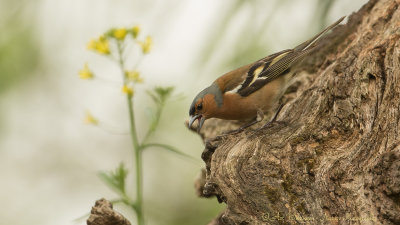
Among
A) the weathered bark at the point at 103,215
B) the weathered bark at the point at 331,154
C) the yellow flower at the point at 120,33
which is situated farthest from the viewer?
the yellow flower at the point at 120,33

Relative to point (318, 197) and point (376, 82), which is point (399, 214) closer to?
point (318, 197)

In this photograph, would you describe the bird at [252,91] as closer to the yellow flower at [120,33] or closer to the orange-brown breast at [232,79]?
the orange-brown breast at [232,79]

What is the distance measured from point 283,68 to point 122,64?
155 cm

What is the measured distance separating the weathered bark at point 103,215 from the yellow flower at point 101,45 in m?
1.24

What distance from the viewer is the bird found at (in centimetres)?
443

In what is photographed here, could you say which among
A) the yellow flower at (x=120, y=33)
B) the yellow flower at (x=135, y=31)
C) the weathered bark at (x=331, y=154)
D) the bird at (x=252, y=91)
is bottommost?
the weathered bark at (x=331, y=154)

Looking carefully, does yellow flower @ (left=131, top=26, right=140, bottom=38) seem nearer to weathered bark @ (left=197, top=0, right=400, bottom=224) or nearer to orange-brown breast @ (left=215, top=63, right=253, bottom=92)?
weathered bark @ (left=197, top=0, right=400, bottom=224)

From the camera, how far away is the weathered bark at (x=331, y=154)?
258 cm

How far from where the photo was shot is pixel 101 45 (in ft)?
12.2

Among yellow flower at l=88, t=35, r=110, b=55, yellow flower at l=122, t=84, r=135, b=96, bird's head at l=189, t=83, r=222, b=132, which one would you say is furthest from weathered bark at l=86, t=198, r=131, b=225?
bird's head at l=189, t=83, r=222, b=132

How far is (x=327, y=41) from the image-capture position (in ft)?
14.8

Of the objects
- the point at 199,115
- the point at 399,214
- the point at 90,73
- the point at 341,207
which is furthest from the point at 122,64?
the point at 399,214

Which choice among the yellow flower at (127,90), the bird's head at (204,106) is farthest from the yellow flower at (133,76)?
the bird's head at (204,106)

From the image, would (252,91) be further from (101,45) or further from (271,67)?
(101,45)
